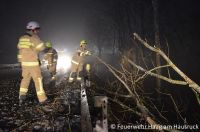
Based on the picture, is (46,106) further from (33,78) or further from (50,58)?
(50,58)

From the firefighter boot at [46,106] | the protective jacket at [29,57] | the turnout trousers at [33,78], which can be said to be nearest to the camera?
the firefighter boot at [46,106]

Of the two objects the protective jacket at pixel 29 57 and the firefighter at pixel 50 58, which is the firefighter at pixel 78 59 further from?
the protective jacket at pixel 29 57

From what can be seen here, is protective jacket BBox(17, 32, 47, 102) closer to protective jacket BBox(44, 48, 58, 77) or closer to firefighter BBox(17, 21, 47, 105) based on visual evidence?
firefighter BBox(17, 21, 47, 105)

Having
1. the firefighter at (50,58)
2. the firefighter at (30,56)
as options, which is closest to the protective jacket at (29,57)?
the firefighter at (30,56)

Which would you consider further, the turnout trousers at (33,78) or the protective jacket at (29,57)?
the turnout trousers at (33,78)

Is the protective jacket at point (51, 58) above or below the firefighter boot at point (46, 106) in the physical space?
above

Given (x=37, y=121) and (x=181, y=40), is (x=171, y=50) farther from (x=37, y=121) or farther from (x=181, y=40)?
(x=37, y=121)

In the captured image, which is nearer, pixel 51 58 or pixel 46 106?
pixel 46 106

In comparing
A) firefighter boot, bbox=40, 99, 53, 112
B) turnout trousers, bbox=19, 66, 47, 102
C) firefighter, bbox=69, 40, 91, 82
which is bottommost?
firefighter boot, bbox=40, 99, 53, 112

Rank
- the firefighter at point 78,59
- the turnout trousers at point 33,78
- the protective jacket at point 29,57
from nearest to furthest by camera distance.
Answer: the protective jacket at point 29,57 < the turnout trousers at point 33,78 < the firefighter at point 78,59

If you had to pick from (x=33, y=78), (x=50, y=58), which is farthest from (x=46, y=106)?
(x=50, y=58)

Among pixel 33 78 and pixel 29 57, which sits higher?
pixel 29 57

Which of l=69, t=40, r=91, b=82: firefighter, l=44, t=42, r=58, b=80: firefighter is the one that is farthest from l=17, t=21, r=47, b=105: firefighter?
l=44, t=42, r=58, b=80: firefighter

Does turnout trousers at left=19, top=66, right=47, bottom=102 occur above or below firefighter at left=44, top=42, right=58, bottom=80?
below
